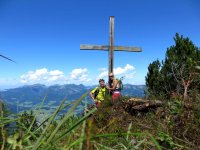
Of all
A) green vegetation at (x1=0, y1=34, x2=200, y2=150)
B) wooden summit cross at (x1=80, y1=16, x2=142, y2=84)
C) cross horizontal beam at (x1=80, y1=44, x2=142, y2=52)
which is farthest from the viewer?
cross horizontal beam at (x1=80, y1=44, x2=142, y2=52)

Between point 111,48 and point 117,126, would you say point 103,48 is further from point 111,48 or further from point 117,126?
point 117,126

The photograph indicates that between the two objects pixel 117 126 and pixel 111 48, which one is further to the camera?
pixel 111 48

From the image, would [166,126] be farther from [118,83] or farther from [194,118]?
[118,83]

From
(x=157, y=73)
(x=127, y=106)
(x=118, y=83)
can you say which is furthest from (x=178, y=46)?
(x=127, y=106)

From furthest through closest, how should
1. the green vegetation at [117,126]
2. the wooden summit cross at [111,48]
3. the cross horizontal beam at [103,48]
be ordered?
the cross horizontal beam at [103,48], the wooden summit cross at [111,48], the green vegetation at [117,126]

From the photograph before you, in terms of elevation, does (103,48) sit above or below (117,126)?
above

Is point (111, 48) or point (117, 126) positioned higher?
point (111, 48)

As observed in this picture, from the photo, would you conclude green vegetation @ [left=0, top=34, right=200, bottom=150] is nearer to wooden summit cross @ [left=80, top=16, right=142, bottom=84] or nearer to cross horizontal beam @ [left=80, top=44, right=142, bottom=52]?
wooden summit cross @ [left=80, top=16, right=142, bottom=84]

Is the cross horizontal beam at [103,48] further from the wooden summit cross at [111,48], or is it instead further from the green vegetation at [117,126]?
the green vegetation at [117,126]

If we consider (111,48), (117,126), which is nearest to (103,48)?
(111,48)

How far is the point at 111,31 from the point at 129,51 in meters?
1.37

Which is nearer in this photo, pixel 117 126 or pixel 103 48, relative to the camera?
pixel 117 126

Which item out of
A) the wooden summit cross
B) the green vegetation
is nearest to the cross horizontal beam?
the wooden summit cross

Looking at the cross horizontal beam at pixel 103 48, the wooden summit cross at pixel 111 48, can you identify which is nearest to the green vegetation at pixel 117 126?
the wooden summit cross at pixel 111 48
